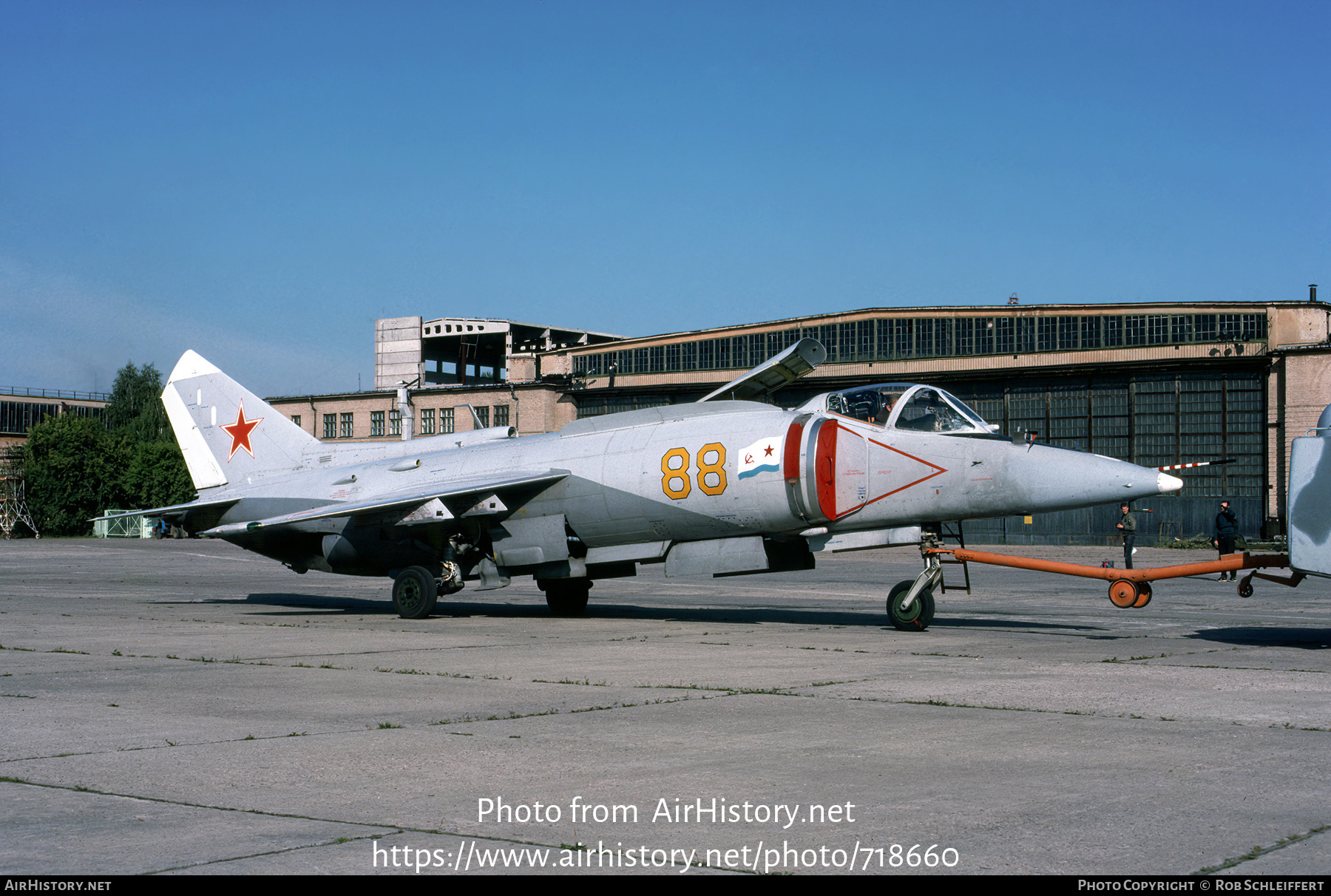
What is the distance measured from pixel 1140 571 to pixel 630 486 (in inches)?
282

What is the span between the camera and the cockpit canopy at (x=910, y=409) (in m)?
15.1

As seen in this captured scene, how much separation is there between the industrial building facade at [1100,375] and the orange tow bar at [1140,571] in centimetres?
3577

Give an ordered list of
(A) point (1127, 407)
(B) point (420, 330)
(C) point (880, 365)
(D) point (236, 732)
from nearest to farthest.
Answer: (D) point (236, 732)
(A) point (1127, 407)
(C) point (880, 365)
(B) point (420, 330)

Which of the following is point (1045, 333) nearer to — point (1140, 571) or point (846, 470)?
point (846, 470)

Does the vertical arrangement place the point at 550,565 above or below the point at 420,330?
below

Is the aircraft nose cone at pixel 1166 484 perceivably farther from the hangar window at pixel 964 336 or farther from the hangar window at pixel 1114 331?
the hangar window at pixel 964 336

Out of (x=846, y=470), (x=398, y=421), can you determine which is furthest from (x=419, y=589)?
(x=398, y=421)

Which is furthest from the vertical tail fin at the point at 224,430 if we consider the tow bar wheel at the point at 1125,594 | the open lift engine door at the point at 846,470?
the tow bar wheel at the point at 1125,594

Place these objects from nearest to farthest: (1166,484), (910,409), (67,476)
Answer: (1166,484)
(910,409)
(67,476)

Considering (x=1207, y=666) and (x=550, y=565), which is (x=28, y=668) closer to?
(x=550, y=565)

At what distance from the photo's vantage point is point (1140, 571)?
45.0 ft
